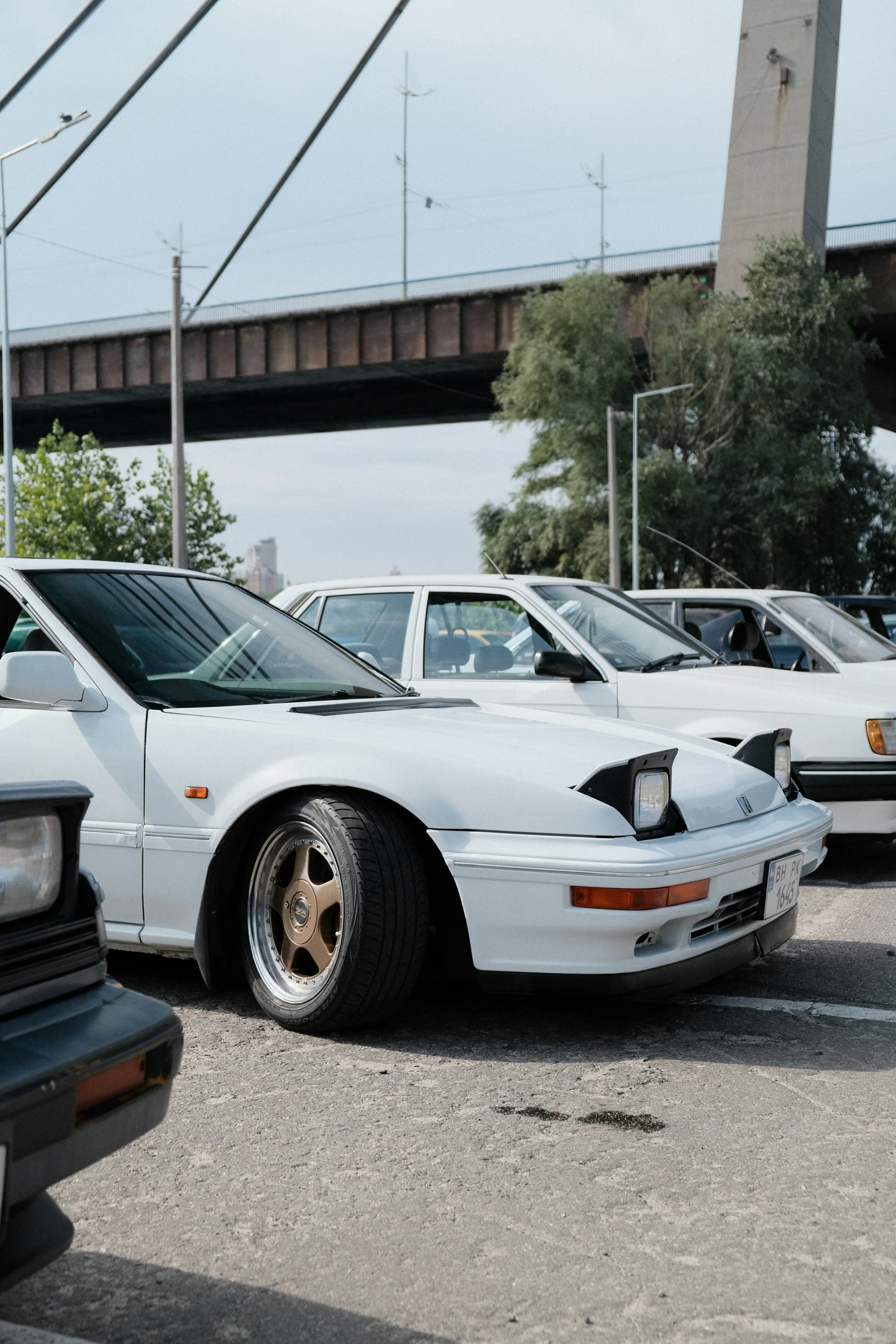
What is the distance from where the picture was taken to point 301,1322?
2438mm

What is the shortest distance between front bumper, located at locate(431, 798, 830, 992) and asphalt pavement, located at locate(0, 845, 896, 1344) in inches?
10.8

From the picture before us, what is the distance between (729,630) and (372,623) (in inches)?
119

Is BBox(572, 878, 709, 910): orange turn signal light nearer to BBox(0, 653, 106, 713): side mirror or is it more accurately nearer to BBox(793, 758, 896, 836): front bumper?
BBox(0, 653, 106, 713): side mirror

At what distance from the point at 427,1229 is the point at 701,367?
40.5 meters

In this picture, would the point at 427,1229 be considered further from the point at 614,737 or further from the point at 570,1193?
the point at 614,737

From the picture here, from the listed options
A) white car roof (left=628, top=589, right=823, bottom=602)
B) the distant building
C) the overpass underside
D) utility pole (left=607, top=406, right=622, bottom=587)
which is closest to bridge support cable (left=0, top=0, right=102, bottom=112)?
white car roof (left=628, top=589, right=823, bottom=602)

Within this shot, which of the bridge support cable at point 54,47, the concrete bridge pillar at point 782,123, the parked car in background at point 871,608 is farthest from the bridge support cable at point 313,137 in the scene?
the concrete bridge pillar at point 782,123

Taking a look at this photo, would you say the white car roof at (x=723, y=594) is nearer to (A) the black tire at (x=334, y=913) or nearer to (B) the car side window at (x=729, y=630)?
(B) the car side window at (x=729, y=630)

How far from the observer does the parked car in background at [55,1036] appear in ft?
6.57

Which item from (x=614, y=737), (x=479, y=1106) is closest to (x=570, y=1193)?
(x=479, y=1106)

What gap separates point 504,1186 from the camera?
10.00 feet

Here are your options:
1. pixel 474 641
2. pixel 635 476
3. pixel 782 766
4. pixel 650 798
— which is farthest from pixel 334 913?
pixel 635 476

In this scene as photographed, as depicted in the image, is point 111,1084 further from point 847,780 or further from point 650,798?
point 847,780

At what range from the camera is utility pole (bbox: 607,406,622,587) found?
39594mm
